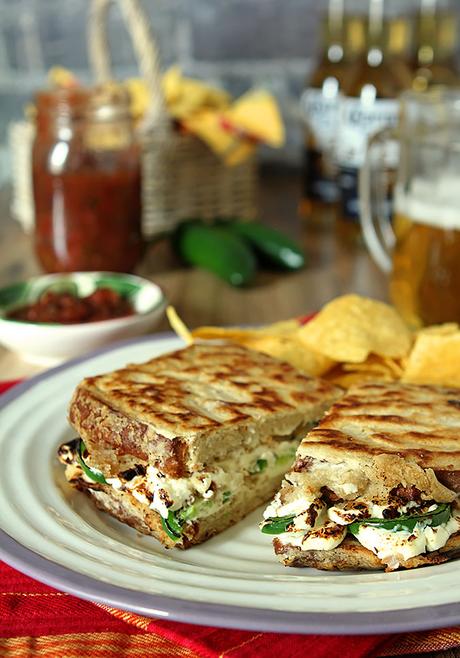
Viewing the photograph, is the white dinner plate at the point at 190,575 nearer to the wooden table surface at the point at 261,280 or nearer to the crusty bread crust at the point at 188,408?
the crusty bread crust at the point at 188,408

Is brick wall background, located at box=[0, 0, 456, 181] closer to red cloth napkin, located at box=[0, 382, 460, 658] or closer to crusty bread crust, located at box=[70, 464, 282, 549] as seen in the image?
crusty bread crust, located at box=[70, 464, 282, 549]

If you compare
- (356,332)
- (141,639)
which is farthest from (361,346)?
(141,639)

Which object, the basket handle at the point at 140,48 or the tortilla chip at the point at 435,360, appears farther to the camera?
the basket handle at the point at 140,48

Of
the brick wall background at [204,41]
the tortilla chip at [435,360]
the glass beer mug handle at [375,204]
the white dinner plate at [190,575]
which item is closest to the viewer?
the white dinner plate at [190,575]

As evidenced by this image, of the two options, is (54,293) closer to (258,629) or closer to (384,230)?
(384,230)

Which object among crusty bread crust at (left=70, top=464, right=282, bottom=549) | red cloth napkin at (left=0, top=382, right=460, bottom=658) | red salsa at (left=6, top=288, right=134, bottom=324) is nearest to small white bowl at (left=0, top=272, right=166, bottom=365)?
red salsa at (left=6, top=288, right=134, bottom=324)

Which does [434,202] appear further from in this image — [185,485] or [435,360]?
[185,485]

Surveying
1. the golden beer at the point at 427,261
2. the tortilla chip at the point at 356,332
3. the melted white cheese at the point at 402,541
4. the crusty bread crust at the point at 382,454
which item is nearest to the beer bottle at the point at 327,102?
the golden beer at the point at 427,261

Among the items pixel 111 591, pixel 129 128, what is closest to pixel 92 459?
pixel 111 591
